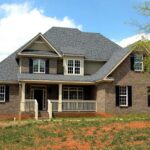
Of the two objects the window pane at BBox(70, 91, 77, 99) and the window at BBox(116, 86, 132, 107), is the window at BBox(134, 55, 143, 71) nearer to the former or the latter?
the window at BBox(116, 86, 132, 107)

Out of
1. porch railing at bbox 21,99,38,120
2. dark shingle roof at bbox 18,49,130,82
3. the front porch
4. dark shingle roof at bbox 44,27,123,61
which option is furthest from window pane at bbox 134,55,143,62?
porch railing at bbox 21,99,38,120

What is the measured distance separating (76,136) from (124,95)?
17058 millimetres

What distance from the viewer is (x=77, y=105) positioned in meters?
36.5

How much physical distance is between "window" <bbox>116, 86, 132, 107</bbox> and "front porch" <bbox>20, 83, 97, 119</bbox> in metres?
2.43

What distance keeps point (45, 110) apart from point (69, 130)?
1511 centimetres

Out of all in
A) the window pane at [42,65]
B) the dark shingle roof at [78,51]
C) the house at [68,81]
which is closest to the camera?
the house at [68,81]

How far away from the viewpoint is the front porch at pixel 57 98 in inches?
1380

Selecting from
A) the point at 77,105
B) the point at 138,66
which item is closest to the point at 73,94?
the point at 77,105

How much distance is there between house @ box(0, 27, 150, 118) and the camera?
35.5 m

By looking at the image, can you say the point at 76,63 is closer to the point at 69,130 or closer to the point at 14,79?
the point at 14,79

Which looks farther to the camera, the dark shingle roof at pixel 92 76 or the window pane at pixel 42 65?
the window pane at pixel 42 65

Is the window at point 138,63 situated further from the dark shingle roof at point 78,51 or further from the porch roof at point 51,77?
the porch roof at point 51,77

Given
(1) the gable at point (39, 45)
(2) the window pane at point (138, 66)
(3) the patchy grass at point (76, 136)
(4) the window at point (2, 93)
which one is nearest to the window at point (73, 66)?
(1) the gable at point (39, 45)

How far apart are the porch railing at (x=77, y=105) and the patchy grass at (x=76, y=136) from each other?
10.7 metres
